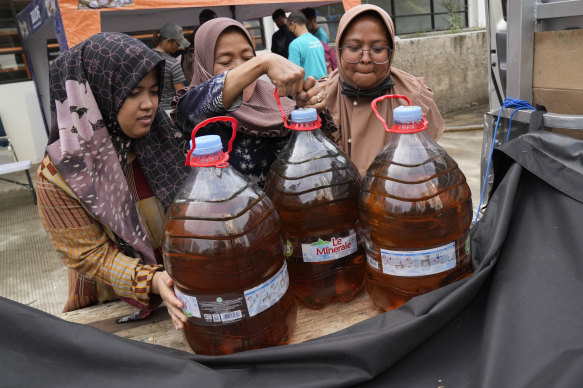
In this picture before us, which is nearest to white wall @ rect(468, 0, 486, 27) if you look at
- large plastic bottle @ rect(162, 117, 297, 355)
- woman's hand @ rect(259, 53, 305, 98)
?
woman's hand @ rect(259, 53, 305, 98)

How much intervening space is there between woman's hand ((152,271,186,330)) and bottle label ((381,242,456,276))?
0.52 m

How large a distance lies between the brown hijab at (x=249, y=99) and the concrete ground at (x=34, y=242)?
1774mm

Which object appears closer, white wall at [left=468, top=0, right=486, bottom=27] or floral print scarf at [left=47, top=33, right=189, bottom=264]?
floral print scarf at [left=47, top=33, right=189, bottom=264]

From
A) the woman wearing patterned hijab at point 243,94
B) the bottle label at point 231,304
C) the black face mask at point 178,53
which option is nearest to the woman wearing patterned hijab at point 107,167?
the woman wearing patterned hijab at point 243,94

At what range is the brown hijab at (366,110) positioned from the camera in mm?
2051

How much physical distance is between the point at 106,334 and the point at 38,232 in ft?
17.3

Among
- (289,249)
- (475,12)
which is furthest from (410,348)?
(475,12)

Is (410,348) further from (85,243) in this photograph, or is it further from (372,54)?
(372,54)

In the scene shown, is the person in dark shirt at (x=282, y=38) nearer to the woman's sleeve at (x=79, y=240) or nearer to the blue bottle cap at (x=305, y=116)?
the woman's sleeve at (x=79, y=240)

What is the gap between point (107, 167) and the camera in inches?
58.5

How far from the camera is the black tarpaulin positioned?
855 mm

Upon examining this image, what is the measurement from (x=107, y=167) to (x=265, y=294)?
85 cm

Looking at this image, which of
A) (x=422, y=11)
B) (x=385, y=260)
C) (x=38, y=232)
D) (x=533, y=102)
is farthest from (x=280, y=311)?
(x=422, y=11)

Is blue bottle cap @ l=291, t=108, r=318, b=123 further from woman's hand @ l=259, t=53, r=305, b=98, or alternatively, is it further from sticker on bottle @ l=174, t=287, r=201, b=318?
sticker on bottle @ l=174, t=287, r=201, b=318
